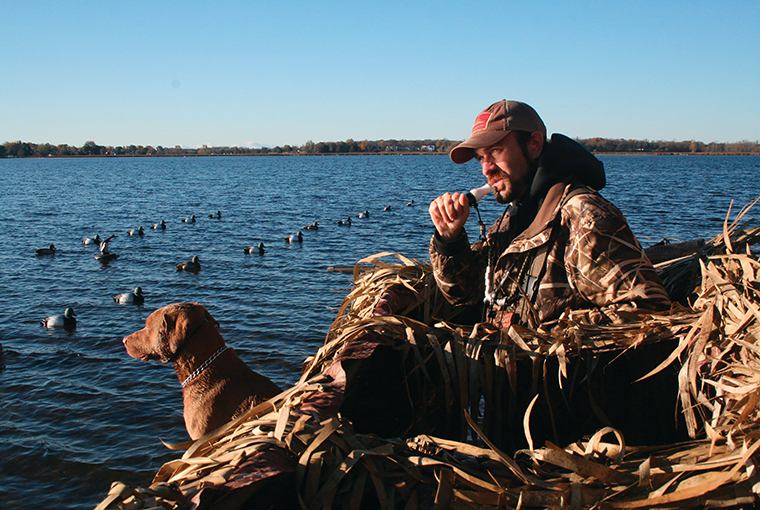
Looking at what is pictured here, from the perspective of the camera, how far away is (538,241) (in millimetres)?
3373

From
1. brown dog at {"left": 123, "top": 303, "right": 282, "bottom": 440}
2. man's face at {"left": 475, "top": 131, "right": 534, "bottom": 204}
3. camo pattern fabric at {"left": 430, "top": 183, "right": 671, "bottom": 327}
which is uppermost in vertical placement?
man's face at {"left": 475, "top": 131, "right": 534, "bottom": 204}

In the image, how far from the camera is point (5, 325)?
11805mm

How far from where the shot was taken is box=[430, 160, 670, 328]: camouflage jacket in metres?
3.02

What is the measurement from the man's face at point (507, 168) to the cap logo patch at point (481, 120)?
0.49ft

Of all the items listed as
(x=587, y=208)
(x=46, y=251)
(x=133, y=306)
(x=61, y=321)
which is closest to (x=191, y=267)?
(x=133, y=306)

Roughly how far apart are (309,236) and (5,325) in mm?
12408

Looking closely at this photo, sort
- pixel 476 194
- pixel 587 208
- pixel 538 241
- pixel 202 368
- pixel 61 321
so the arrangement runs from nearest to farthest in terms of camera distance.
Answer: pixel 587 208 < pixel 538 241 < pixel 476 194 < pixel 202 368 < pixel 61 321

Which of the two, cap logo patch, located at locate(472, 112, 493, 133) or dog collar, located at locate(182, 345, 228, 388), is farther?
dog collar, located at locate(182, 345, 228, 388)

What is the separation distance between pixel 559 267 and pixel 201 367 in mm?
3159

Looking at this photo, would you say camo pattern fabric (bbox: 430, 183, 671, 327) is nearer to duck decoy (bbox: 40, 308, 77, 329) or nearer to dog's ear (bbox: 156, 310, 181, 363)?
dog's ear (bbox: 156, 310, 181, 363)

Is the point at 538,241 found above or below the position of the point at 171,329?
above

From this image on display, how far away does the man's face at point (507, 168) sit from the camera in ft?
12.1

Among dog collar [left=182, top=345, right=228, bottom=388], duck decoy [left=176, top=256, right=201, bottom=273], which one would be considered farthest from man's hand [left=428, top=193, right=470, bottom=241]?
duck decoy [left=176, top=256, right=201, bottom=273]

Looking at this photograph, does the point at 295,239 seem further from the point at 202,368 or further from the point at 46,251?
the point at 202,368
